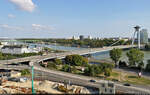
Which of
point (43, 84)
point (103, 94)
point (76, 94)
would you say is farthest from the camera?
point (43, 84)

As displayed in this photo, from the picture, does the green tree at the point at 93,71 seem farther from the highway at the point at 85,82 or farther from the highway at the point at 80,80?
the highway at the point at 85,82

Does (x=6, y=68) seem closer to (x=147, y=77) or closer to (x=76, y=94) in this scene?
(x=76, y=94)

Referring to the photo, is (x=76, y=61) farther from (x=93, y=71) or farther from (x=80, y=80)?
(x=80, y=80)

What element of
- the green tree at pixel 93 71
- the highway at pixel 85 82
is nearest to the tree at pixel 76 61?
the green tree at pixel 93 71

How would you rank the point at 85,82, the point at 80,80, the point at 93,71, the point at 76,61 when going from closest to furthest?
the point at 85,82 < the point at 80,80 < the point at 93,71 < the point at 76,61

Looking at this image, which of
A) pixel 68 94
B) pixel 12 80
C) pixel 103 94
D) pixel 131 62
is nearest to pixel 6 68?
pixel 12 80

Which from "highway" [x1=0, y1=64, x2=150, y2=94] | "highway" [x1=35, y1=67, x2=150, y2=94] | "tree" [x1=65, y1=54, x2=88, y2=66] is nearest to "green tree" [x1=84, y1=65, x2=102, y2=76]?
"highway" [x1=0, y1=64, x2=150, y2=94]

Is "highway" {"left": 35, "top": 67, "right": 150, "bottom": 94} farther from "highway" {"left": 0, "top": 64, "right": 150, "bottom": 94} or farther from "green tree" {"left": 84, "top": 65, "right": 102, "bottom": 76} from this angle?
"green tree" {"left": 84, "top": 65, "right": 102, "bottom": 76}

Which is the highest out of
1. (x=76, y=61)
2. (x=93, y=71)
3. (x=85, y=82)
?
(x=76, y=61)

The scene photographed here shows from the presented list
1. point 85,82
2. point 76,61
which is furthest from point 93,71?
point 76,61

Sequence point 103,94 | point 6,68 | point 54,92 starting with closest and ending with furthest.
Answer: point 103,94 < point 54,92 < point 6,68

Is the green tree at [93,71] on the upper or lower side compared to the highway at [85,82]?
upper
